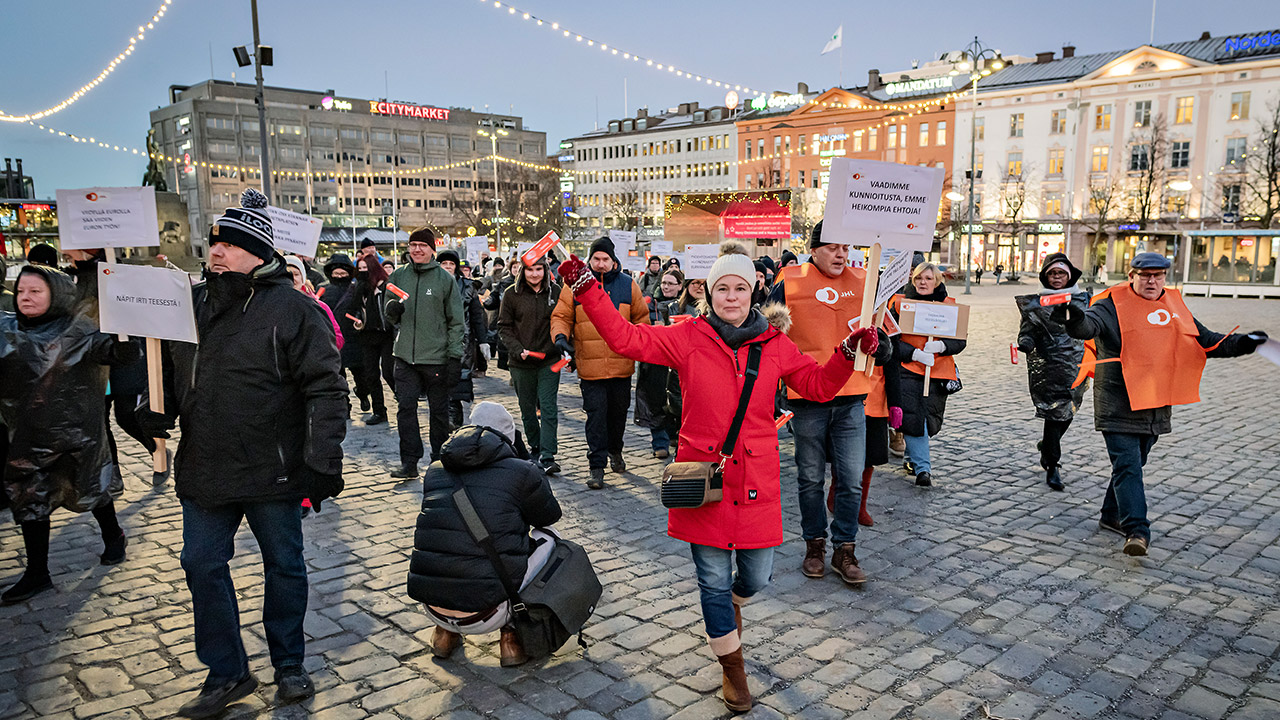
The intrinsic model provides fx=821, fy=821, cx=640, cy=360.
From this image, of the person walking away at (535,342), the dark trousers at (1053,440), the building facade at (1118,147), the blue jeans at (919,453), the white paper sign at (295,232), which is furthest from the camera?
the building facade at (1118,147)

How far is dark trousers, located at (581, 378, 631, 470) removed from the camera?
7363mm

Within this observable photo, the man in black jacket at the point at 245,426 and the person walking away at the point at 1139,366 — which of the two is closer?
the man in black jacket at the point at 245,426

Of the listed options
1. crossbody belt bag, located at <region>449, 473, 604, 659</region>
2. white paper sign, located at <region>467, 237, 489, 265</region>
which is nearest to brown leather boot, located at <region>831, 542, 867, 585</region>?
crossbody belt bag, located at <region>449, 473, 604, 659</region>

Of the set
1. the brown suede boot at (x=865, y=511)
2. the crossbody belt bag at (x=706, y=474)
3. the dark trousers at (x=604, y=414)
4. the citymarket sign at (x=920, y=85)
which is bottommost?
the brown suede boot at (x=865, y=511)

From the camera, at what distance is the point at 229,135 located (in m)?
107

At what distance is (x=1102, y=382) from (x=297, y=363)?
5112 millimetres

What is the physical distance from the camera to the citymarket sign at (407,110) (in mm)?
111750

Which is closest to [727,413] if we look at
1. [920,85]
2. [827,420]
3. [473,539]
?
[473,539]

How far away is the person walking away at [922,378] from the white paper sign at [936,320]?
0.11 metres

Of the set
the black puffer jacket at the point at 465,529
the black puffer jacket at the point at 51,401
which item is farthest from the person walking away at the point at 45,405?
the black puffer jacket at the point at 465,529

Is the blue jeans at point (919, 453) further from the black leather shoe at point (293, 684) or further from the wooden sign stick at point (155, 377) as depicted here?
the wooden sign stick at point (155, 377)

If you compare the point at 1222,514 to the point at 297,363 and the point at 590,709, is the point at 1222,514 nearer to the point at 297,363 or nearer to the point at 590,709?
the point at 590,709

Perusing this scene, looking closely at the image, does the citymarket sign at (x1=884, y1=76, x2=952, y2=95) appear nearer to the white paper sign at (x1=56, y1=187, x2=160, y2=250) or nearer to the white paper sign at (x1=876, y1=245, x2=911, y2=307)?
the white paper sign at (x1=876, y1=245, x2=911, y2=307)

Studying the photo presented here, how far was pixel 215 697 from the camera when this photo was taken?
11.7 feet
